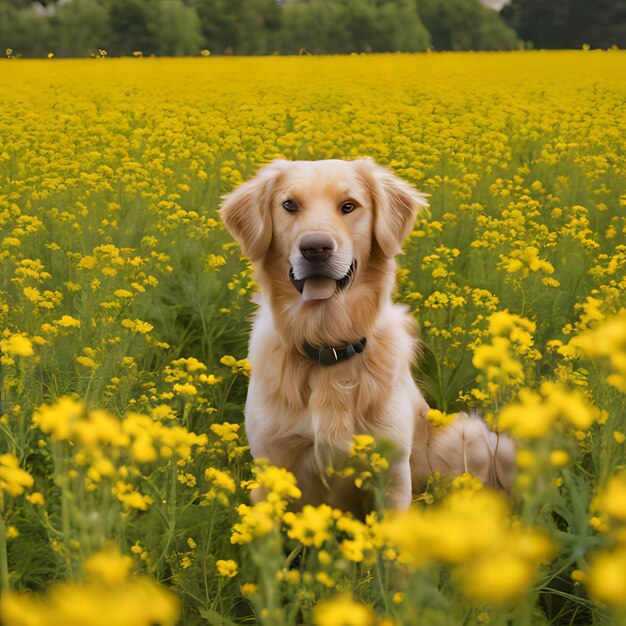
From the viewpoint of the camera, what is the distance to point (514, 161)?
696cm

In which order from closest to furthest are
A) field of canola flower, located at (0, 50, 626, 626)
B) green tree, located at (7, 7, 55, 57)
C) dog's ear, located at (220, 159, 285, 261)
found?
1. field of canola flower, located at (0, 50, 626, 626)
2. dog's ear, located at (220, 159, 285, 261)
3. green tree, located at (7, 7, 55, 57)

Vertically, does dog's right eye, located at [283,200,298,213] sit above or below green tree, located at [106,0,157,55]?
below

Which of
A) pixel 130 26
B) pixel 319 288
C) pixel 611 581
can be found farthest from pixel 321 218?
pixel 130 26

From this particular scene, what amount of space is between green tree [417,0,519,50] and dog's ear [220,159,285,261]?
73.0 feet

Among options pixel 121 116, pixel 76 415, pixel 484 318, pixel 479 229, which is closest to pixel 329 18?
pixel 121 116

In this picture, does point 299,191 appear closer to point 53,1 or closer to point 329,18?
point 329,18

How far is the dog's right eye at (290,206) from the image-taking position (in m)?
2.77

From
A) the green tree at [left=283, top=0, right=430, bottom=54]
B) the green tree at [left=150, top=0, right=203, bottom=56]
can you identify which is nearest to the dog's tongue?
the green tree at [left=283, top=0, right=430, bottom=54]

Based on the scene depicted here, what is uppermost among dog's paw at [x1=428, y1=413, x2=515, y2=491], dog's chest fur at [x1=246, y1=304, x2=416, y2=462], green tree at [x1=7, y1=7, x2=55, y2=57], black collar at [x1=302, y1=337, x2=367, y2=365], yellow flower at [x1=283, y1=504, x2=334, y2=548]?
green tree at [x1=7, y1=7, x2=55, y2=57]

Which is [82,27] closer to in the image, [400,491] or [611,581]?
[400,491]

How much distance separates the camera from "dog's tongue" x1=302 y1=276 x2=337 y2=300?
2.69m

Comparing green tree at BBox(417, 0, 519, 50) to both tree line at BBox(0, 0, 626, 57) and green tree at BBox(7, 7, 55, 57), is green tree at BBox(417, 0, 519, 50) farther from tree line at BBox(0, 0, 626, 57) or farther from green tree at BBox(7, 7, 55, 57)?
green tree at BBox(7, 7, 55, 57)

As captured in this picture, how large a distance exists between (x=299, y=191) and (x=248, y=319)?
992mm

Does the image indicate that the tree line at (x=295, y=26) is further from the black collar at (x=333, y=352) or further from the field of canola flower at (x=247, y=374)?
the black collar at (x=333, y=352)
